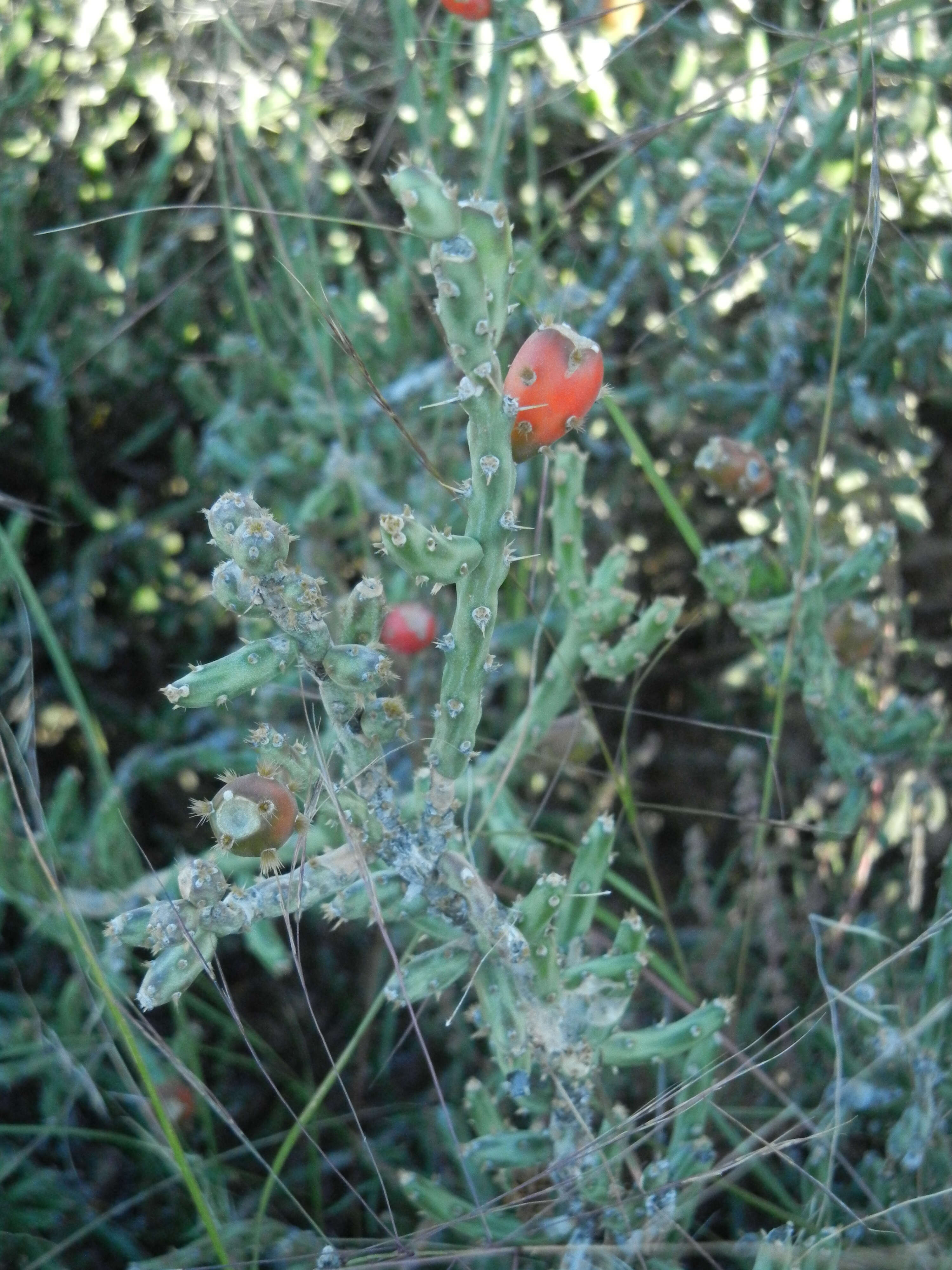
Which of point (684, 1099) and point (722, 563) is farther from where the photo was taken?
point (722, 563)

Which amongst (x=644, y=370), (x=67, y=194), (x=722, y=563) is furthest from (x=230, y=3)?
(x=722, y=563)

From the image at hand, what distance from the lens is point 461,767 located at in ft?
3.11

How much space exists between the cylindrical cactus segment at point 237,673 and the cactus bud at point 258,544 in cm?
8

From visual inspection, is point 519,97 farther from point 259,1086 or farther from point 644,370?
point 259,1086

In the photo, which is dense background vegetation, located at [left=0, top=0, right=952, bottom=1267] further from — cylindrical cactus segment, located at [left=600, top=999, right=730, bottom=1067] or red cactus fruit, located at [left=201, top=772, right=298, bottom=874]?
red cactus fruit, located at [left=201, top=772, right=298, bottom=874]

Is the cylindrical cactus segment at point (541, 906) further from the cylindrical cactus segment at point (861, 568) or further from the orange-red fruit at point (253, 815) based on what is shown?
the cylindrical cactus segment at point (861, 568)

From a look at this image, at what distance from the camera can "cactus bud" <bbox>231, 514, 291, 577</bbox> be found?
29.9 inches

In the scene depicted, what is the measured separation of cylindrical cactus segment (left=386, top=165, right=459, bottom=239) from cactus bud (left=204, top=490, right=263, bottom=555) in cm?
22

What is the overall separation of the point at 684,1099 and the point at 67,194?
173 centimetres

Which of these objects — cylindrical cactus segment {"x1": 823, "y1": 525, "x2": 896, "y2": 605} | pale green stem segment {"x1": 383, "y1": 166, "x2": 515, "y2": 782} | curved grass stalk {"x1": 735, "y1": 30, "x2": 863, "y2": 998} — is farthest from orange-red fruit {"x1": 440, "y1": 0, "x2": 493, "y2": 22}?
cylindrical cactus segment {"x1": 823, "y1": 525, "x2": 896, "y2": 605}

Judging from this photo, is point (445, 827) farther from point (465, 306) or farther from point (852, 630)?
point (852, 630)

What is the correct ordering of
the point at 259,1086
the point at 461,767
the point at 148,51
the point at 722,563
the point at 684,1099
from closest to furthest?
the point at 461,767 → the point at 684,1099 → the point at 722,563 → the point at 259,1086 → the point at 148,51

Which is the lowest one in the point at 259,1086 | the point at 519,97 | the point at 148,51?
the point at 259,1086

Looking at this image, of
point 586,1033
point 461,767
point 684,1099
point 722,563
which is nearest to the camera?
point 461,767
